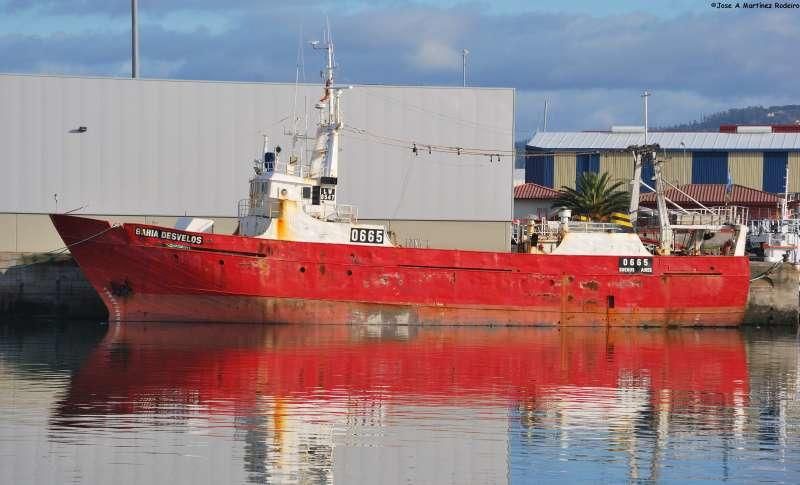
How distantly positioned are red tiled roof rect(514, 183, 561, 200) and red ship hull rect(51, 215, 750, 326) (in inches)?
1042

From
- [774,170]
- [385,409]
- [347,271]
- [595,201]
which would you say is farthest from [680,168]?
[385,409]

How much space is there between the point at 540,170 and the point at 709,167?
942cm

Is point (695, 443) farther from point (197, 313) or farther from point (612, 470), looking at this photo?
point (197, 313)

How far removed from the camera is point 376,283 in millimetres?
41656

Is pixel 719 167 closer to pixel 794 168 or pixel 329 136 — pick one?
pixel 794 168

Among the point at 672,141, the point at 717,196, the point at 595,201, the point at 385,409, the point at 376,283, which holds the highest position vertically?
the point at 672,141

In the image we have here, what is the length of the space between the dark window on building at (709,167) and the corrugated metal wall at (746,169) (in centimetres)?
32

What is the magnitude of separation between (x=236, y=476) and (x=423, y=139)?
3124 centimetres

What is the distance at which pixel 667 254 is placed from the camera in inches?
1799

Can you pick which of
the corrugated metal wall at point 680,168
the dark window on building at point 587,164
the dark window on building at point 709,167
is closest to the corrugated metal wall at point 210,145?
the dark window on building at point 587,164

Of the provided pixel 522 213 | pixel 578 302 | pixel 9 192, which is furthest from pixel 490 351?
pixel 522 213

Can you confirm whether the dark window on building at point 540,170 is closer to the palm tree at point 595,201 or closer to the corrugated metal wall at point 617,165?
the corrugated metal wall at point 617,165

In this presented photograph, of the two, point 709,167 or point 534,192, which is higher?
point 709,167

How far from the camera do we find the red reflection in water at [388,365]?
86.7 feet
